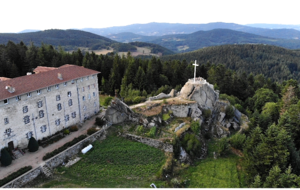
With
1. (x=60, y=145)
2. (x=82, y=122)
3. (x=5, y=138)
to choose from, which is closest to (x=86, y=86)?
(x=82, y=122)

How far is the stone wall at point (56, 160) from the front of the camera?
25091mm

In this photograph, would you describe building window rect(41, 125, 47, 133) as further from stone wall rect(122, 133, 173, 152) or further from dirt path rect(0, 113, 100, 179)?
stone wall rect(122, 133, 173, 152)

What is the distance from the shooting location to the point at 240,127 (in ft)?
140

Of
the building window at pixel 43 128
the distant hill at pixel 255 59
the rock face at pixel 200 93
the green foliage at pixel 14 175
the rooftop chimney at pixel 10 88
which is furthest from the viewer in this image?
the distant hill at pixel 255 59

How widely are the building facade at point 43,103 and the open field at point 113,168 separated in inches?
337

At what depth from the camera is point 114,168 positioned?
28.7 metres

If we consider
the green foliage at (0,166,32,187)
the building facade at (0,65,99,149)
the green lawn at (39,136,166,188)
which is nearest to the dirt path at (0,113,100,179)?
the green foliage at (0,166,32,187)

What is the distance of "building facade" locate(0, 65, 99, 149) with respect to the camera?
30062 millimetres

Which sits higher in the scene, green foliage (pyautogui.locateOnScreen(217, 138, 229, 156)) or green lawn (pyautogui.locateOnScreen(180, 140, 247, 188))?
green foliage (pyautogui.locateOnScreen(217, 138, 229, 156))

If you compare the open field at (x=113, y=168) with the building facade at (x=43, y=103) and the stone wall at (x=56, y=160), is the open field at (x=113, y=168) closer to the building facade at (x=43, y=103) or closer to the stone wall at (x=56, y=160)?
the stone wall at (x=56, y=160)

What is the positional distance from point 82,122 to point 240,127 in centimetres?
3132

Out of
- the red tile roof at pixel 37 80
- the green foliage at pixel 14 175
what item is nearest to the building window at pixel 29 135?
the red tile roof at pixel 37 80

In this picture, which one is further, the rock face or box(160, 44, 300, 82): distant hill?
box(160, 44, 300, 82): distant hill

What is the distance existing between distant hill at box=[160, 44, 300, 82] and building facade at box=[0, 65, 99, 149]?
365 ft
